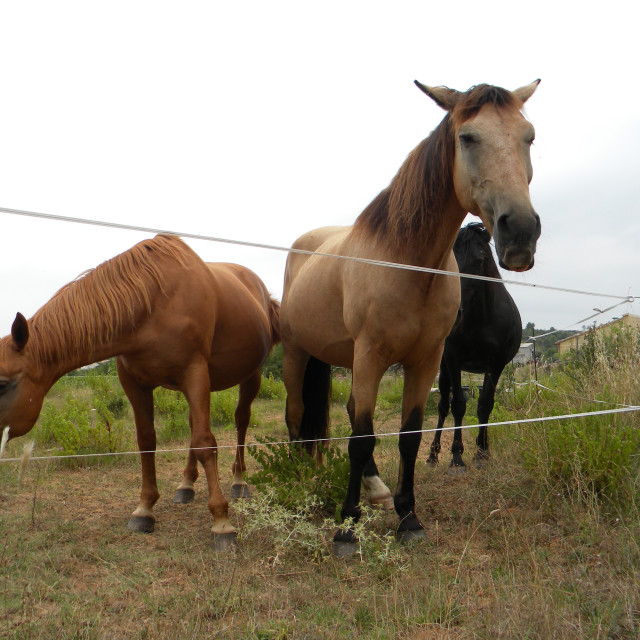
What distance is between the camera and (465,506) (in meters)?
3.90

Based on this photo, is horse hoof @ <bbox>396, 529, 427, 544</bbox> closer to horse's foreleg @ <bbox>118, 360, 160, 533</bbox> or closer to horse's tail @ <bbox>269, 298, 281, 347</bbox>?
horse's foreleg @ <bbox>118, 360, 160, 533</bbox>

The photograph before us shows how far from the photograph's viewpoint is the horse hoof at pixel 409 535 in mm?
3396

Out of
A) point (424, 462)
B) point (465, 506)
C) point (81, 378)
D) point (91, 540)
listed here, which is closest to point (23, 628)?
point (91, 540)

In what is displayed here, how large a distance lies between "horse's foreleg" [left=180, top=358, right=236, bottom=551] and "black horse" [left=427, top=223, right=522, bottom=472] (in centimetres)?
278

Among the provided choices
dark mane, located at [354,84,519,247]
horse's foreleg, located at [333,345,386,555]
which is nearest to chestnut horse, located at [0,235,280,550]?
Result: horse's foreleg, located at [333,345,386,555]

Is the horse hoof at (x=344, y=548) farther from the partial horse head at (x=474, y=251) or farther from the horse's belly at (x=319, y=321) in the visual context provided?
the partial horse head at (x=474, y=251)

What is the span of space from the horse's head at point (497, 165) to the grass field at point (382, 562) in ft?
4.82

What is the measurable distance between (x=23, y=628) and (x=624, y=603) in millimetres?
2389

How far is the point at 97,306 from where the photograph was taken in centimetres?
367

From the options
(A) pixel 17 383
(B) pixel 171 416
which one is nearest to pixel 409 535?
(A) pixel 17 383

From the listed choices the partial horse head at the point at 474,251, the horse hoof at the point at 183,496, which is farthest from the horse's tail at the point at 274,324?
the partial horse head at the point at 474,251

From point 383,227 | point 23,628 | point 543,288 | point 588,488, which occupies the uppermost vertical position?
point 383,227

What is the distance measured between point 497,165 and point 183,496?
3821mm

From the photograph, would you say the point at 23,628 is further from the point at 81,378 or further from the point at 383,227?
the point at 81,378
